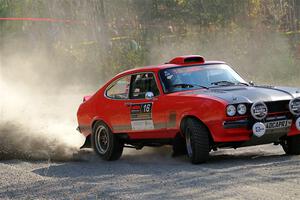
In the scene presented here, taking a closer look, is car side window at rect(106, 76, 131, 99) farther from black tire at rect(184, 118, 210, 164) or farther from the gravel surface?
black tire at rect(184, 118, 210, 164)

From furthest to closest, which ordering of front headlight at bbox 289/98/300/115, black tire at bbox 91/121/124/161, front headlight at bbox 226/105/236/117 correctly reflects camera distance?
black tire at bbox 91/121/124/161
front headlight at bbox 289/98/300/115
front headlight at bbox 226/105/236/117

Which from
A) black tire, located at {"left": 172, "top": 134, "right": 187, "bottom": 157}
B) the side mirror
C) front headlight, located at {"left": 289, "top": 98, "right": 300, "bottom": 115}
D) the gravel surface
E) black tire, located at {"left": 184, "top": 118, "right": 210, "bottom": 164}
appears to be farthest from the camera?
→ the side mirror

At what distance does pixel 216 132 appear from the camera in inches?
386

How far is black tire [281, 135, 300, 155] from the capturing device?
413 inches

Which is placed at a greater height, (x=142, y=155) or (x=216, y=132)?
(x=216, y=132)

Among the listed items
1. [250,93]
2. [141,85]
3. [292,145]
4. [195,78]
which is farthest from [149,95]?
[292,145]

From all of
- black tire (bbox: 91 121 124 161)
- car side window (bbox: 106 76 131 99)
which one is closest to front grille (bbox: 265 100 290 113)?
car side window (bbox: 106 76 131 99)

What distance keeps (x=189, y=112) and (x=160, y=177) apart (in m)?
1.44

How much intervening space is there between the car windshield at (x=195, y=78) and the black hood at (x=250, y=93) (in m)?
0.33

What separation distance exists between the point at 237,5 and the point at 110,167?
21.0m

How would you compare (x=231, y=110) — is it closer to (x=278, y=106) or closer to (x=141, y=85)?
(x=278, y=106)

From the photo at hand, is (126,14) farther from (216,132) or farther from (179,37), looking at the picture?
(216,132)

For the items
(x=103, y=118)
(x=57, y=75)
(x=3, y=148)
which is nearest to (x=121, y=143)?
(x=103, y=118)

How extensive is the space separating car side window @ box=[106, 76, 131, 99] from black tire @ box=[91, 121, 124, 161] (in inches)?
20.7
